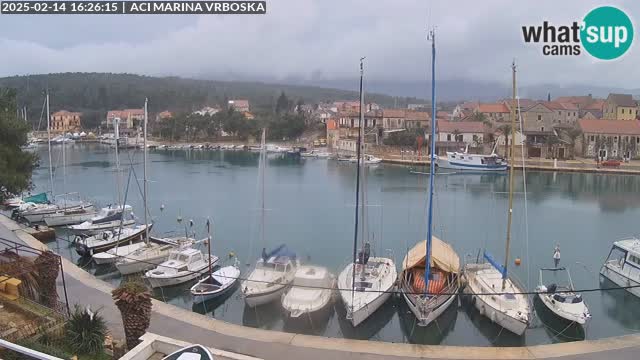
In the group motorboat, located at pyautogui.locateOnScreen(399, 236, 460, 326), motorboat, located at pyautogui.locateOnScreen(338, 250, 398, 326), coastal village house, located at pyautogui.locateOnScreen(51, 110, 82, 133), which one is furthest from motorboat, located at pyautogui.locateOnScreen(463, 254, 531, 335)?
coastal village house, located at pyautogui.locateOnScreen(51, 110, 82, 133)

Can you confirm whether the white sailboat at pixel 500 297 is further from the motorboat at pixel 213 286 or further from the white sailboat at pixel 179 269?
the white sailboat at pixel 179 269

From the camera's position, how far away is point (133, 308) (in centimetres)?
983

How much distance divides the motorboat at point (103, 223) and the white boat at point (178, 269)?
21.8ft

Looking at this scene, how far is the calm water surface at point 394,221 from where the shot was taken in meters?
17.2

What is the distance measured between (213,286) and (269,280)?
1.99 meters

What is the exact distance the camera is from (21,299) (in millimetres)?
11773

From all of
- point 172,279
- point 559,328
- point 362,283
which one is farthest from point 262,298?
point 559,328

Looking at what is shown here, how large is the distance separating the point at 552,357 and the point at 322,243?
16.7 metres

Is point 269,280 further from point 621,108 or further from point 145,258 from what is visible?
point 621,108

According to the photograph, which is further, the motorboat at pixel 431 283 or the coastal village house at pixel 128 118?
the coastal village house at pixel 128 118

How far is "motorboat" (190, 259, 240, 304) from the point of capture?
18484 millimetres

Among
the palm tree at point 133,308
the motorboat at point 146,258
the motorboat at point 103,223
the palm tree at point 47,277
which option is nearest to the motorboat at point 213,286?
the motorboat at point 146,258

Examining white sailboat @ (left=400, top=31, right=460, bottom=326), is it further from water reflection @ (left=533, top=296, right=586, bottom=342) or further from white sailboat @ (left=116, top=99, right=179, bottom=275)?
white sailboat @ (left=116, top=99, right=179, bottom=275)

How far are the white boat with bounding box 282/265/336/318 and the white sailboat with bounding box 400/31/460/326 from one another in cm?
237
